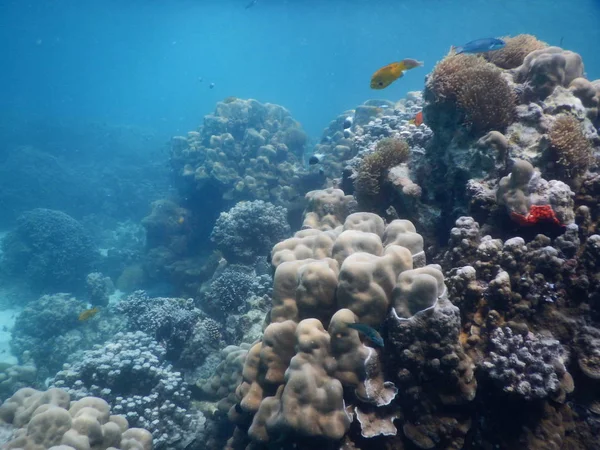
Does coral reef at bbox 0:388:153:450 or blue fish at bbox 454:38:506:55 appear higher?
blue fish at bbox 454:38:506:55

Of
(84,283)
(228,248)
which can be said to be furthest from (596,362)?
(84,283)

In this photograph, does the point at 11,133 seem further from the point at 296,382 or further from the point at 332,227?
the point at 296,382

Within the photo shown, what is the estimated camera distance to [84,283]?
1656 centimetres

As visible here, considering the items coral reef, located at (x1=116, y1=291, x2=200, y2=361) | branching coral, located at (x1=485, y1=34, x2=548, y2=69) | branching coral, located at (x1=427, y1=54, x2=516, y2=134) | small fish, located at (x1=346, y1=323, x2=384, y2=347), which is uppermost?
branching coral, located at (x1=485, y1=34, x2=548, y2=69)

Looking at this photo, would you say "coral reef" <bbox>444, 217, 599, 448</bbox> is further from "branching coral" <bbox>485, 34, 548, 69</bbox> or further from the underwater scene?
→ "branching coral" <bbox>485, 34, 548, 69</bbox>

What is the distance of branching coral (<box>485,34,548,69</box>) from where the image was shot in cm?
607

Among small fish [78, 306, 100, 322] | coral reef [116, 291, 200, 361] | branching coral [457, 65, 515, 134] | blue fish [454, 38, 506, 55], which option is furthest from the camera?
small fish [78, 306, 100, 322]

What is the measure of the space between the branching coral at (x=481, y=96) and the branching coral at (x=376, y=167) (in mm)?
1198

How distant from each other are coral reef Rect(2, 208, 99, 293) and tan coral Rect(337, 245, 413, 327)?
17.1 metres

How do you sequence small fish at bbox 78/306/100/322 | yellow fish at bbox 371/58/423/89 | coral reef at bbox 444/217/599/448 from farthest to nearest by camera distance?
small fish at bbox 78/306/100/322 < yellow fish at bbox 371/58/423/89 < coral reef at bbox 444/217/599/448

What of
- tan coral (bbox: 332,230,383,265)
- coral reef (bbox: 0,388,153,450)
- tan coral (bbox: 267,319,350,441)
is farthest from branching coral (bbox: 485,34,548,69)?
coral reef (bbox: 0,388,153,450)

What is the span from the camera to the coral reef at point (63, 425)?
168 inches

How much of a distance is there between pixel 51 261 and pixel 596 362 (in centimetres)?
1932

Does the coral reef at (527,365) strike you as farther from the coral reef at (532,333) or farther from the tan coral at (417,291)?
the tan coral at (417,291)
